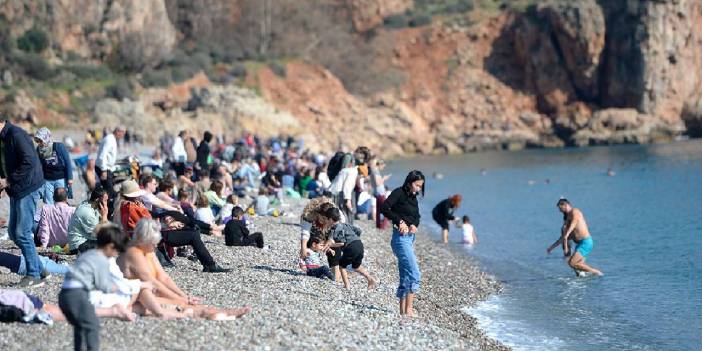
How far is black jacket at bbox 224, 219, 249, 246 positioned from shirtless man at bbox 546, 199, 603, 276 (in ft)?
18.5

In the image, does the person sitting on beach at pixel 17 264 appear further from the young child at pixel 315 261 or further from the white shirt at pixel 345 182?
the white shirt at pixel 345 182

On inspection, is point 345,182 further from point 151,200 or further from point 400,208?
point 400,208

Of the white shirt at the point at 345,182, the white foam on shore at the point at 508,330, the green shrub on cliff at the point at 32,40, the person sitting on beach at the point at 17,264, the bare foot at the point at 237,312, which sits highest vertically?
the green shrub on cliff at the point at 32,40

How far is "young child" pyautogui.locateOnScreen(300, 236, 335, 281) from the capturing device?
1312 centimetres

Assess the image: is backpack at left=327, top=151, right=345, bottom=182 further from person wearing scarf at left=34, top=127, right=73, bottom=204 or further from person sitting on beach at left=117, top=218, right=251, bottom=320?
person sitting on beach at left=117, top=218, right=251, bottom=320

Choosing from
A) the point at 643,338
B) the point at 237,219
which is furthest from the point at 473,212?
the point at 643,338

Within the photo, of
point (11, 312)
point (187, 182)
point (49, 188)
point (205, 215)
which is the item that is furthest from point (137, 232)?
point (187, 182)

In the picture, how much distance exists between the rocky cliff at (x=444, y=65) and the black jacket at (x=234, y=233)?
134ft

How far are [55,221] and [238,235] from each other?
3052mm

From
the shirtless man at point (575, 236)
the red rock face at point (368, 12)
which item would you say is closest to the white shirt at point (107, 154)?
the shirtless man at point (575, 236)

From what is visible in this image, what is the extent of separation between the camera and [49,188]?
49.8 feet

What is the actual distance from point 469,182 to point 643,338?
31.2 meters

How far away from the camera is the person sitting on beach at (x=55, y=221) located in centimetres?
1390

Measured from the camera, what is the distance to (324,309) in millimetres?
11258
